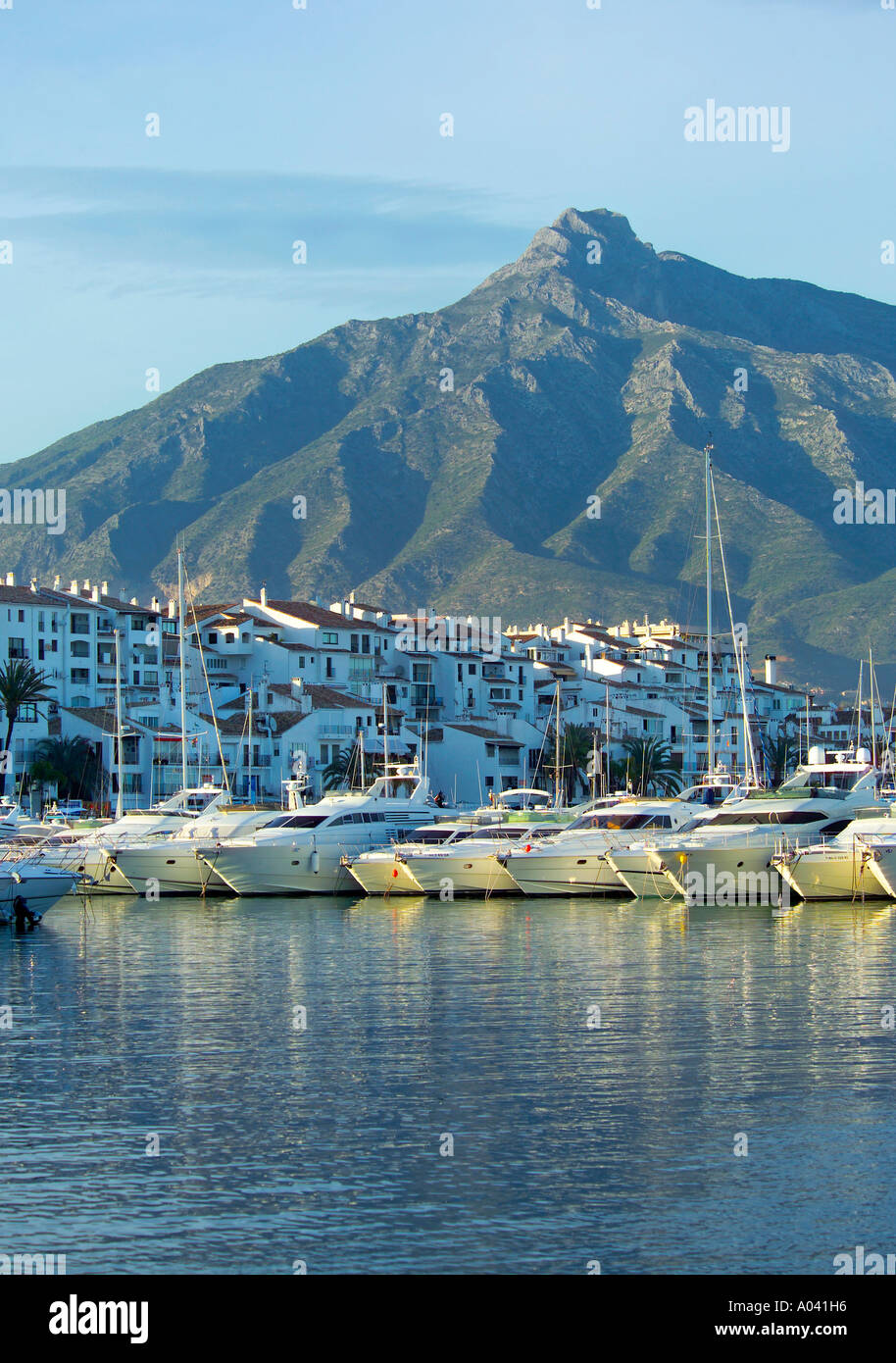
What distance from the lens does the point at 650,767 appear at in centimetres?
12538

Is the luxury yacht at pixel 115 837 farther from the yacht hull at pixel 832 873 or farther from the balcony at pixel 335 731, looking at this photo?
the balcony at pixel 335 731

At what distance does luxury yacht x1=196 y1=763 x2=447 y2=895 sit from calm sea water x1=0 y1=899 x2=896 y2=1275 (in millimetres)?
21214

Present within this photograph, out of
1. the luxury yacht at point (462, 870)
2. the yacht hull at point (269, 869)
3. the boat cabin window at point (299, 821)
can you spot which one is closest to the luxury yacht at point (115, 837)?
the yacht hull at point (269, 869)

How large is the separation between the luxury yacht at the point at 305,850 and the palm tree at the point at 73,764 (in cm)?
4162

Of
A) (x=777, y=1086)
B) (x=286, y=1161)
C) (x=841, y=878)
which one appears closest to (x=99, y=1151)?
(x=286, y=1161)

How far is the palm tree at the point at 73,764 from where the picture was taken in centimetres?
10762

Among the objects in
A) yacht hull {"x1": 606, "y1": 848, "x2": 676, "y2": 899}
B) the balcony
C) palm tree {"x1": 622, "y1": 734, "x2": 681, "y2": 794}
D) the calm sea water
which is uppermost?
the balcony

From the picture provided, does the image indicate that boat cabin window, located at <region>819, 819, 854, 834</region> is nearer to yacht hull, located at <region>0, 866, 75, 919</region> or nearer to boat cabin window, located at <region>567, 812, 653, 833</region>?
boat cabin window, located at <region>567, 812, 653, 833</region>

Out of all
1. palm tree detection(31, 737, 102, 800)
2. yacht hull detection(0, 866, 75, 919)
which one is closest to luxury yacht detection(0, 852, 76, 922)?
yacht hull detection(0, 866, 75, 919)

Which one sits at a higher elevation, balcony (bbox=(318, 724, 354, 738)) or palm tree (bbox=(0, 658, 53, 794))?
palm tree (bbox=(0, 658, 53, 794))

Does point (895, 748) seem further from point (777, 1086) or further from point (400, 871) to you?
point (777, 1086)

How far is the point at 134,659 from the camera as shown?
419 feet

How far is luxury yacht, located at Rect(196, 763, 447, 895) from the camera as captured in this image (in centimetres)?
6612

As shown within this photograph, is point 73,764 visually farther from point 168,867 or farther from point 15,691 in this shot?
point 168,867
